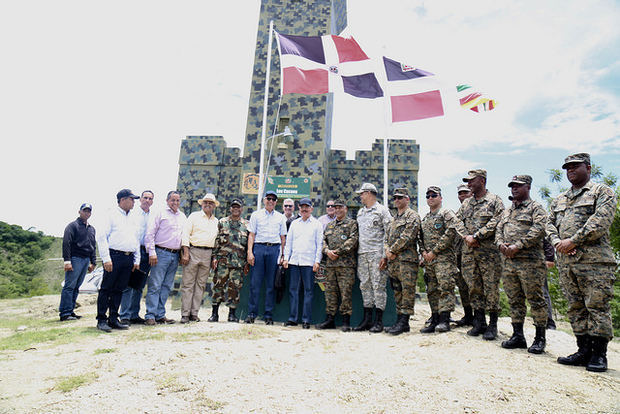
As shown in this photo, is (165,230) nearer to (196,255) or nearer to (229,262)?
(196,255)

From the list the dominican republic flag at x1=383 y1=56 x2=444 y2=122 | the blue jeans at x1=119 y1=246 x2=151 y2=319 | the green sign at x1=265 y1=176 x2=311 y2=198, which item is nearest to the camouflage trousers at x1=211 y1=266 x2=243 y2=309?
the blue jeans at x1=119 y1=246 x2=151 y2=319

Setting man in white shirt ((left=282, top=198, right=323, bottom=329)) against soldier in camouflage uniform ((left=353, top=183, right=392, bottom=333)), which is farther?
man in white shirt ((left=282, top=198, right=323, bottom=329))

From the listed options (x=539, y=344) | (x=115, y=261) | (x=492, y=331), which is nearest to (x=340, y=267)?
(x=492, y=331)

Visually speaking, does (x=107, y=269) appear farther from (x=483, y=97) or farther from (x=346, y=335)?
(x=483, y=97)

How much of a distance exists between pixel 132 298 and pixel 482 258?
4426 mm

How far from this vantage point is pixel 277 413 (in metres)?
1.93

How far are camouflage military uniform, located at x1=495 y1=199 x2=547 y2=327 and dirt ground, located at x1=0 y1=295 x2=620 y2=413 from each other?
0.44 meters

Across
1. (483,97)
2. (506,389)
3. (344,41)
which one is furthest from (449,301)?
(344,41)

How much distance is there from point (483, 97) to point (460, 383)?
20.2 ft

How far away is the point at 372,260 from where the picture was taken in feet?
14.8

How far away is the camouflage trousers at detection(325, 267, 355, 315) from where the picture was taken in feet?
15.2

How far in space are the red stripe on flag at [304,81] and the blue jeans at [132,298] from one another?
394 cm

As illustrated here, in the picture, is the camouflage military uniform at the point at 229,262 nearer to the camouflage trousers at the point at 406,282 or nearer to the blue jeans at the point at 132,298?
the blue jeans at the point at 132,298

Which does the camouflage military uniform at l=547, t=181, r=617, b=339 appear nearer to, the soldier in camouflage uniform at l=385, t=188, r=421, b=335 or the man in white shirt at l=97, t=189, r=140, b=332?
the soldier in camouflage uniform at l=385, t=188, r=421, b=335
